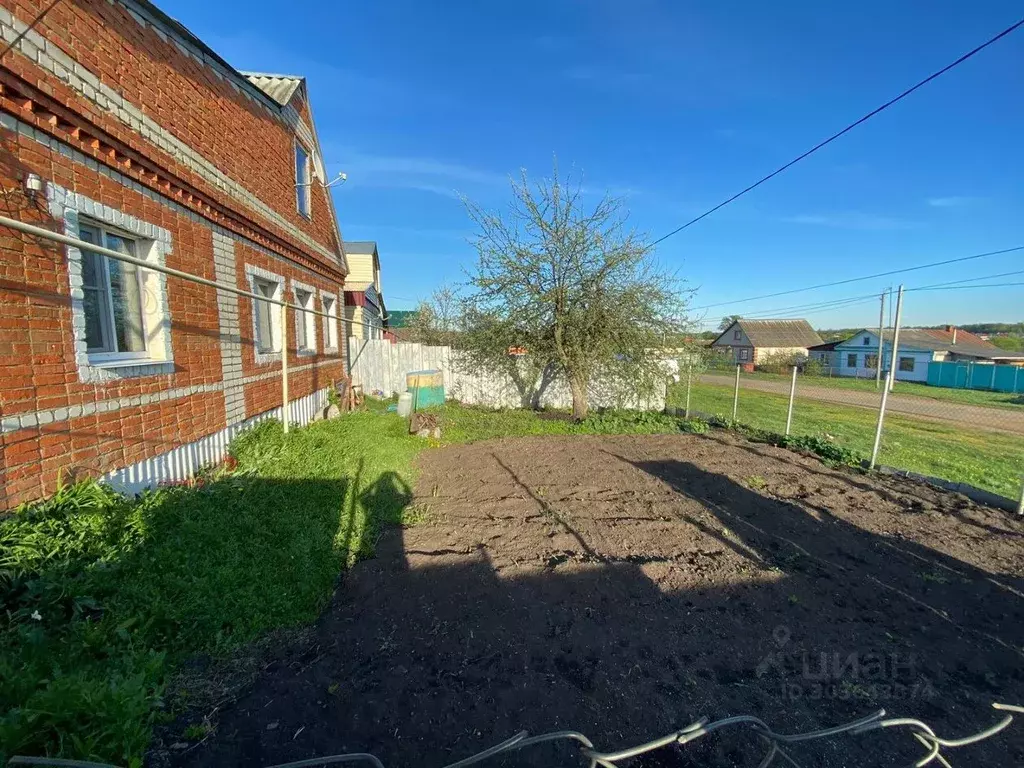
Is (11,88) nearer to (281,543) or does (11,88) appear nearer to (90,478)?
(90,478)

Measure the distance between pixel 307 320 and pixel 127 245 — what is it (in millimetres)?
4577

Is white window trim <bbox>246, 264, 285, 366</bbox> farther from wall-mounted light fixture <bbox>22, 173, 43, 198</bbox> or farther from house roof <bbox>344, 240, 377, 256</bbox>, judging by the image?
house roof <bbox>344, 240, 377, 256</bbox>

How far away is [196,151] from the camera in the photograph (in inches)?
208

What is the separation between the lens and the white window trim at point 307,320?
27.6 ft

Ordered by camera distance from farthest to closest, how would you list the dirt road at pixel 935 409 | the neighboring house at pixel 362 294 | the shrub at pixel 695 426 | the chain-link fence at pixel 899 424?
1. the neighboring house at pixel 362 294
2. the dirt road at pixel 935 409
3. the shrub at pixel 695 426
4. the chain-link fence at pixel 899 424

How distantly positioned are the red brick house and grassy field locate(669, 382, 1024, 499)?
10136 millimetres

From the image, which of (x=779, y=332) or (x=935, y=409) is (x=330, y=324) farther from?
(x=779, y=332)

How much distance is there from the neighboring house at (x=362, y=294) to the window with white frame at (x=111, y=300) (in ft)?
23.2

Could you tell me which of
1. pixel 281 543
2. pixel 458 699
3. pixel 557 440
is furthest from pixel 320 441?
pixel 458 699

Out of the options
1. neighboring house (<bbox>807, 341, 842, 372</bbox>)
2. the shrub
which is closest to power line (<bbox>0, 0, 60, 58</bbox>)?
the shrub

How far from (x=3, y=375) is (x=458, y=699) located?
12.6 ft

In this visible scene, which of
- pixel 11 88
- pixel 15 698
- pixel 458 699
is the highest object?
pixel 11 88

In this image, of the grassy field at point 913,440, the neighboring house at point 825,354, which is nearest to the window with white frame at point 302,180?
the grassy field at point 913,440

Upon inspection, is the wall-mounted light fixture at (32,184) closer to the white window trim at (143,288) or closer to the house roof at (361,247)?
the white window trim at (143,288)
